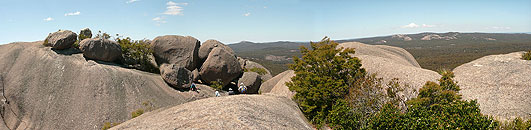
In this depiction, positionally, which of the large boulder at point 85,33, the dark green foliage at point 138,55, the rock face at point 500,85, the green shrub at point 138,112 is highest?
the large boulder at point 85,33

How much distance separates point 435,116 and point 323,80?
7433mm

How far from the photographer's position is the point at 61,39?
25.6 m

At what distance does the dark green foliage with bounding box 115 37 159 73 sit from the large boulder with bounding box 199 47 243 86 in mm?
5686

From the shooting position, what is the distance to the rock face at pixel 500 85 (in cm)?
1535

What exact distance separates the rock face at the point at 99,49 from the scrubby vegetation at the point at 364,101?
63.3ft

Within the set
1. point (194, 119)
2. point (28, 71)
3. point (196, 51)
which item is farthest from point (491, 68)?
point (28, 71)

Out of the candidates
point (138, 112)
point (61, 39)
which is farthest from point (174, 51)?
point (61, 39)

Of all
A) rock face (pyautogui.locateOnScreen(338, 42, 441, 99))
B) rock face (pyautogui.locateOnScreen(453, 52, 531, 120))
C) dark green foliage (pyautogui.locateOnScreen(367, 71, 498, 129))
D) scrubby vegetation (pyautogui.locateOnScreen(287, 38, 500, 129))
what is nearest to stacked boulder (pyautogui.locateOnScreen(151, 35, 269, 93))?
scrubby vegetation (pyautogui.locateOnScreen(287, 38, 500, 129))

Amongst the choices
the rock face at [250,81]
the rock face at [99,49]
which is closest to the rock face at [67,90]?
the rock face at [99,49]

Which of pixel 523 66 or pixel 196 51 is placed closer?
pixel 523 66

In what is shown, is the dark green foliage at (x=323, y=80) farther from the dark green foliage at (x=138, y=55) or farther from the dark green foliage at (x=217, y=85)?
the dark green foliage at (x=138, y=55)

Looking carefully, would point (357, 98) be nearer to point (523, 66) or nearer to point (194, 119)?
point (194, 119)

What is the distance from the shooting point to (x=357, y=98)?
607 inches

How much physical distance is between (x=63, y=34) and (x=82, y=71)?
5496 mm
